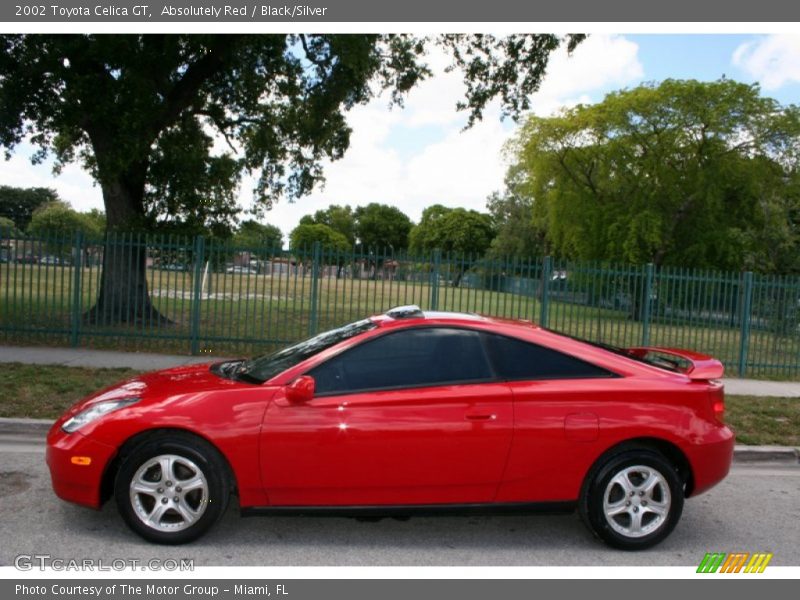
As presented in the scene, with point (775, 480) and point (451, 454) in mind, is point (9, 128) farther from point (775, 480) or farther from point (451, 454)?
point (775, 480)

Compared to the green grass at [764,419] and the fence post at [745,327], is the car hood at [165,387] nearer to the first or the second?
the green grass at [764,419]


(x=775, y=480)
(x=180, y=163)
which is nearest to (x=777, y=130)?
(x=180, y=163)

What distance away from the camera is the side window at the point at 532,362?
4555 mm

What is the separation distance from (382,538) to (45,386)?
18.7ft

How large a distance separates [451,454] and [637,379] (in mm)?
1373

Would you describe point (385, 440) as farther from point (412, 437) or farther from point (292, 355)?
point (292, 355)

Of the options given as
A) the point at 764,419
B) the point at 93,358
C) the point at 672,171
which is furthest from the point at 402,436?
the point at 672,171

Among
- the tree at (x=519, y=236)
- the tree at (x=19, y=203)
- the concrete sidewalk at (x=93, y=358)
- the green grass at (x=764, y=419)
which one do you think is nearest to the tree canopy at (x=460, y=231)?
the tree at (x=519, y=236)

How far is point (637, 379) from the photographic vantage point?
4598 mm

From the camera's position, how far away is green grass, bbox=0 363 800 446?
7.46 meters

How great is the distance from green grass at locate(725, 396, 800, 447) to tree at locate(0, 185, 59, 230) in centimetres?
10055

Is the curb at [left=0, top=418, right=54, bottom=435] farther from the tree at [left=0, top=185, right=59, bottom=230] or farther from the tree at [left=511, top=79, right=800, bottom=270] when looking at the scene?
the tree at [left=0, top=185, right=59, bottom=230]

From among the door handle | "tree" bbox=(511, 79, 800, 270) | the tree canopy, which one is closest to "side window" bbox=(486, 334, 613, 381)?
the door handle

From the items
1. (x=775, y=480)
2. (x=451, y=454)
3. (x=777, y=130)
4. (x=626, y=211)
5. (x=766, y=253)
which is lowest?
(x=775, y=480)
